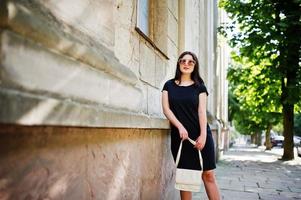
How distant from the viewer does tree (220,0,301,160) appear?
11266mm

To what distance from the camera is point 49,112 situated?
146 centimetres

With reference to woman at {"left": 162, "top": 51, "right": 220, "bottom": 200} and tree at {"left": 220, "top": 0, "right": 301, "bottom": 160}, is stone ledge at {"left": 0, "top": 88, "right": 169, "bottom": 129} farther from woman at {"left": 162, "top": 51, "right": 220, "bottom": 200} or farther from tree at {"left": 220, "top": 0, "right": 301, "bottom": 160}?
tree at {"left": 220, "top": 0, "right": 301, "bottom": 160}

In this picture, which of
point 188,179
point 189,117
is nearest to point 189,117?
point 189,117

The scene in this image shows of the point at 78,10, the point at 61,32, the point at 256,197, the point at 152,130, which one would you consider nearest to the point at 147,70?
the point at 152,130

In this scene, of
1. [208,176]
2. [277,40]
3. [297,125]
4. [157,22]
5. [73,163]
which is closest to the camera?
[73,163]

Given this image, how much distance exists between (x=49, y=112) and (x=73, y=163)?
43 cm

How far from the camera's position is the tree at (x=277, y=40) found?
444 inches

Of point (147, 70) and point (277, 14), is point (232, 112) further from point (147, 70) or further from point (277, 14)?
point (147, 70)

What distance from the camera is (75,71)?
1781mm

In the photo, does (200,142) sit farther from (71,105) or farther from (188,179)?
(71,105)

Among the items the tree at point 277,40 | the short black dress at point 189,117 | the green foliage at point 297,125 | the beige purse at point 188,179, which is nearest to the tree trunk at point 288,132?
the tree at point 277,40

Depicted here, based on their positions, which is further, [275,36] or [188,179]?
[275,36]

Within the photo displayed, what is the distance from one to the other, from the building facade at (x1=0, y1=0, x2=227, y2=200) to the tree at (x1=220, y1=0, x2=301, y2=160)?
8.89 meters

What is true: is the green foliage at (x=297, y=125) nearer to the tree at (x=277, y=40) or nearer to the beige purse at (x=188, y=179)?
the tree at (x=277, y=40)
